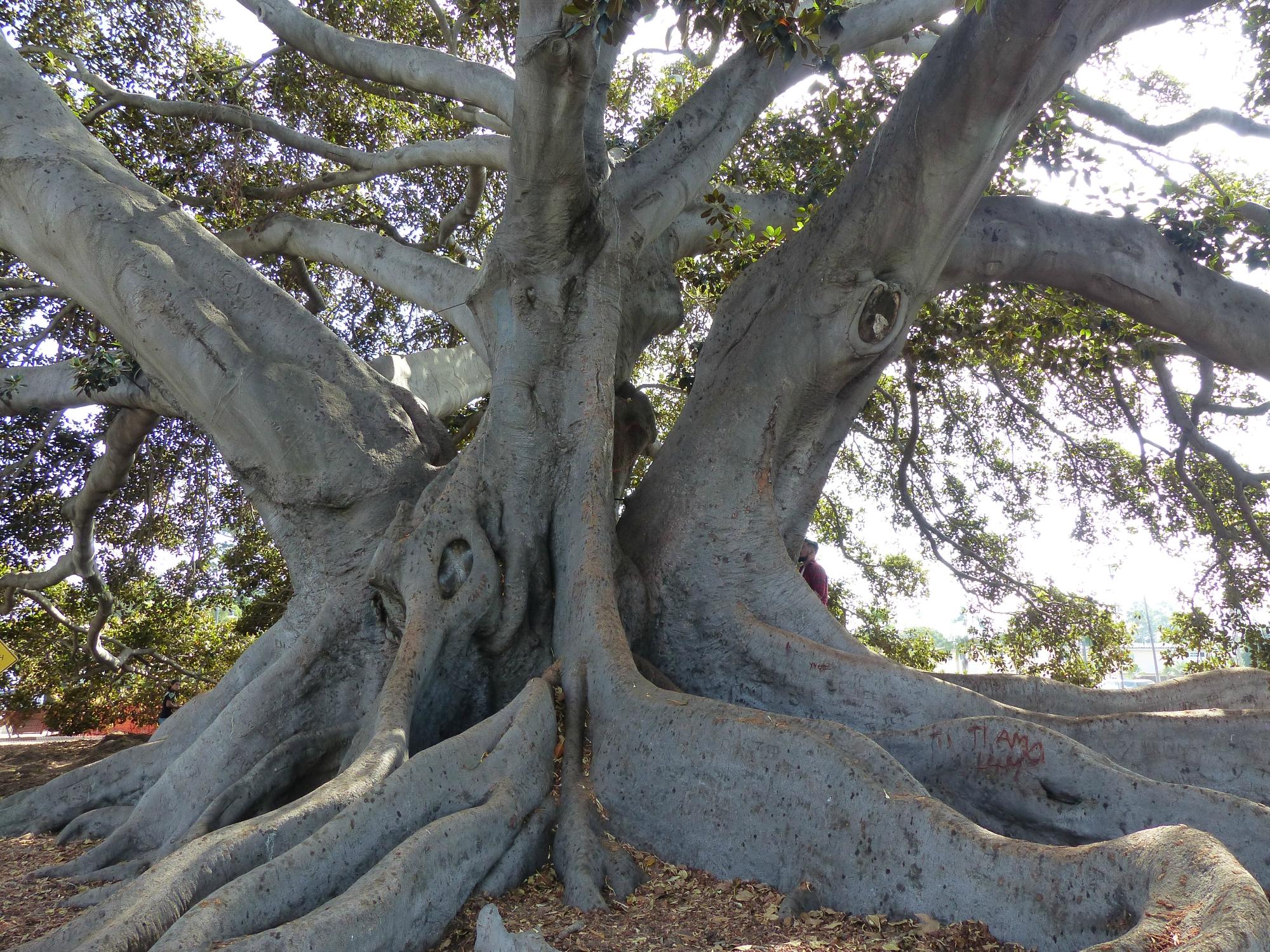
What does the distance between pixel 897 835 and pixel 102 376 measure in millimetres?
5672

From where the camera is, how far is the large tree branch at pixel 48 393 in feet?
21.4

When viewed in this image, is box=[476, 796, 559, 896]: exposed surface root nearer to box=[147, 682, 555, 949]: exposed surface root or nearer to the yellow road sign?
box=[147, 682, 555, 949]: exposed surface root

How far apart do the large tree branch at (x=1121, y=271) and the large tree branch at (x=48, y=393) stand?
5534 millimetres

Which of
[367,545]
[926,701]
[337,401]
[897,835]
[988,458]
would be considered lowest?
[897,835]

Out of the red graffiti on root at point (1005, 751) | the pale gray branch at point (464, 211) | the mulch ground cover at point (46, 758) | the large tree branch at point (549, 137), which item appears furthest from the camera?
the pale gray branch at point (464, 211)

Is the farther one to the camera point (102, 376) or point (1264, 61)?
point (1264, 61)

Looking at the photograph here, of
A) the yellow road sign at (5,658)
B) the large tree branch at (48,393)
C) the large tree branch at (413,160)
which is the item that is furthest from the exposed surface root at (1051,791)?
the large tree branch at (48,393)

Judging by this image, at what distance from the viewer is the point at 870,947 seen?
8.54 ft

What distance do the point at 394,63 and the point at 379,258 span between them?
1282mm

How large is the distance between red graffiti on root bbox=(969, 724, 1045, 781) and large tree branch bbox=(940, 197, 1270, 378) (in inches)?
127

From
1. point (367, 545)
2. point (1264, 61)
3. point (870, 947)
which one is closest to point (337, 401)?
point (367, 545)

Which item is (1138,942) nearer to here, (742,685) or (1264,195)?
(742,685)

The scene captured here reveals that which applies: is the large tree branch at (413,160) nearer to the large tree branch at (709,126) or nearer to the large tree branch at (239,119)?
the large tree branch at (239,119)

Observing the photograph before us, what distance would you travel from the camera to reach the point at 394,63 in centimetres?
582
